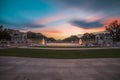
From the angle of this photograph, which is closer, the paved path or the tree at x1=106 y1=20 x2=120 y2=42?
the paved path

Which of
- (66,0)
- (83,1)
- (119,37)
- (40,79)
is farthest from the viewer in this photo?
(119,37)

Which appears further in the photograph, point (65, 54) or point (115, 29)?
point (115, 29)

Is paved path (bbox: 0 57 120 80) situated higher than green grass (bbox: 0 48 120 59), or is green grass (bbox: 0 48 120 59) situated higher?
green grass (bbox: 0 48 120 59)

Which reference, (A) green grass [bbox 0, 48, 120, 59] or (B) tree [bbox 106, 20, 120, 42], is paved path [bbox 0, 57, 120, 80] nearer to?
(A) green grass [bbox 0, 48, 120, 59]

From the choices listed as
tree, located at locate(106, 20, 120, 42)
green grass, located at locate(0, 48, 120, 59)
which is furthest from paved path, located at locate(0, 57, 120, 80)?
tree, located at locate(106, 20, 120, 42)

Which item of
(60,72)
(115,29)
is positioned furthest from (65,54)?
(115,29)

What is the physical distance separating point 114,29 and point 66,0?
159ft

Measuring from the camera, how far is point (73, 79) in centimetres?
629

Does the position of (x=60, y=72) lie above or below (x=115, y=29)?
below

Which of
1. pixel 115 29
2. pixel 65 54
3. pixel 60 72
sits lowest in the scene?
pixel 60 72

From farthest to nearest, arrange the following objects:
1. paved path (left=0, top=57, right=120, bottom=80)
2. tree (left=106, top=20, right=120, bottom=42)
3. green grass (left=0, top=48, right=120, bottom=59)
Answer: tree (left=106, top=20, right=120, bottom=42), green grass (left=0, top=48, right=120, bottom=59), paved path (left=0, top=57, right=120, bottom=80)

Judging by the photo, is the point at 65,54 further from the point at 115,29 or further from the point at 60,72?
the point at 115,29

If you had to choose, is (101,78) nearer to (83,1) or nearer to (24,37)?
(83,1)

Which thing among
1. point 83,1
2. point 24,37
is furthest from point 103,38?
point 83,1
